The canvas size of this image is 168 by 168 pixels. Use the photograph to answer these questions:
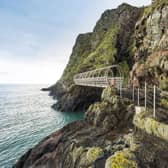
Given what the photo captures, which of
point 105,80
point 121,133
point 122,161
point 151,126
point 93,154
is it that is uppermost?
point 105,80

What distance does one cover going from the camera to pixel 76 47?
110 metres

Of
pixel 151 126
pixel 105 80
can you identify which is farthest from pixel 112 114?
pixel 105 80

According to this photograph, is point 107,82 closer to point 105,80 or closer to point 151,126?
point 105,80

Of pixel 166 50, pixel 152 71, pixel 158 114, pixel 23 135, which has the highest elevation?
pixel 166 50

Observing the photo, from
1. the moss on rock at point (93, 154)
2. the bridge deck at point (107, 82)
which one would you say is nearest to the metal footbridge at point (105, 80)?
the bridge deck at point (107, 82)

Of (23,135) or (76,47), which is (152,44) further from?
(76,47)

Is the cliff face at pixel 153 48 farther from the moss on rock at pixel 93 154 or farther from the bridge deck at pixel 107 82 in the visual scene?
the moss on rock at pixel 93 154

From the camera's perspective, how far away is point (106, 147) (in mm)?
10562

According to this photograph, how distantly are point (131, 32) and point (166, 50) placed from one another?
101ft

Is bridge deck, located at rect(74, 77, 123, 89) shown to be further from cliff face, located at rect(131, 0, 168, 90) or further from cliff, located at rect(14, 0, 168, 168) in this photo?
cliff face, located at rect(131, 0, 168, 90)

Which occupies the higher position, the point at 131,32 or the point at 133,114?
the point at 131,32

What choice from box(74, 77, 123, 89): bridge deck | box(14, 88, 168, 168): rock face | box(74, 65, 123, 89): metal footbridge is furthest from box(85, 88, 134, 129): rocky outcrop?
box(74, 77, 123, 89): bridge deck

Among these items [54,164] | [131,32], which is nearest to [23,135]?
[54,164]

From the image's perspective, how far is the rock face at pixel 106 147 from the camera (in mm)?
8625
